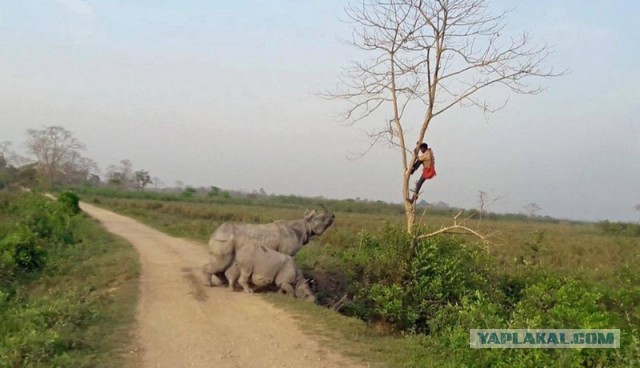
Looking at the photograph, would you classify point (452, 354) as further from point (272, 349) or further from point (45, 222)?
point (45, 222)

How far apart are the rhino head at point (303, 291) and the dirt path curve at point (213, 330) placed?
78 cm

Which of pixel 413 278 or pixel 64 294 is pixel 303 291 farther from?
pixel 64 294

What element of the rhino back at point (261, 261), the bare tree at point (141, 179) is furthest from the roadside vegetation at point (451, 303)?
the bare tree at point (141, 179)

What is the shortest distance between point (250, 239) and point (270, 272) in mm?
827

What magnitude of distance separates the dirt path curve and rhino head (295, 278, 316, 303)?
78 cm

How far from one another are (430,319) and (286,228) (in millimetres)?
3551

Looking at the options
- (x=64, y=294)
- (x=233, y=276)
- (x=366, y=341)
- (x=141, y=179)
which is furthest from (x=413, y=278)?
(x=141, y=179)

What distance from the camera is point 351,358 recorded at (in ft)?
22.2

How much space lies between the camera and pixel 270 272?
10.1 metres

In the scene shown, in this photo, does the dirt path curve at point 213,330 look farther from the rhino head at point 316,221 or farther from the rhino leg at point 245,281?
the rhino head at point 316,221

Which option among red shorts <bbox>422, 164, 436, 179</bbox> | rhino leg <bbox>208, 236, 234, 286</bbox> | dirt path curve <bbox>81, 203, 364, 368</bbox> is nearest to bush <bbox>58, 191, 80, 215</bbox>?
dirt path curve <bbox>81, 203, 364, 368</bbox>

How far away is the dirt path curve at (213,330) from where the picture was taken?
6656mm

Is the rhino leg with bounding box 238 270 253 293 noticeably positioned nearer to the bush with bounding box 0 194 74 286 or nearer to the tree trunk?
the tree trunk

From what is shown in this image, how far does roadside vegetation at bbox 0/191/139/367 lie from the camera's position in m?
6.37
